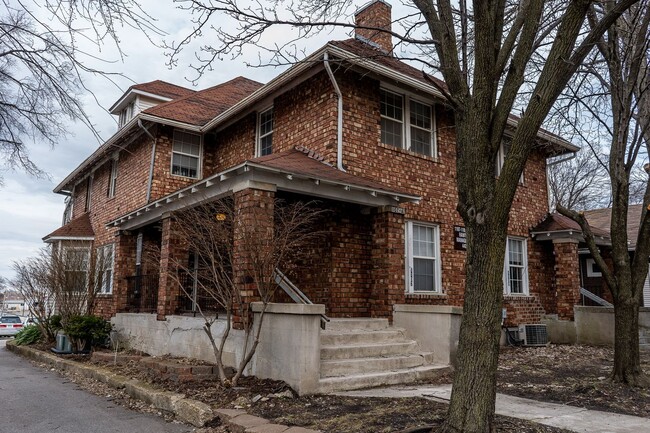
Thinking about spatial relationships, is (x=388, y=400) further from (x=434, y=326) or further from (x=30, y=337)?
(x=30, y=337)

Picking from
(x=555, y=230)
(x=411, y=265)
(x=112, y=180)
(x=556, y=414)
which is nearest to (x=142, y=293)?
(x=112, y=180)

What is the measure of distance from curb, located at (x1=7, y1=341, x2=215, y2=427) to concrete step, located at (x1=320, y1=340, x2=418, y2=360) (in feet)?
6.87

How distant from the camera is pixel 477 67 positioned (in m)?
4.79

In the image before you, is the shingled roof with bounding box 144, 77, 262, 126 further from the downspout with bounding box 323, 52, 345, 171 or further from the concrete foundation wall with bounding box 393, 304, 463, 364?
the concrete foundation wall with bounding box 393, 304, 463, 364

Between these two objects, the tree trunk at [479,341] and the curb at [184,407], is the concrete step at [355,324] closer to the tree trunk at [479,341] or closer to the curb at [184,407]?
the curb at [184,407]

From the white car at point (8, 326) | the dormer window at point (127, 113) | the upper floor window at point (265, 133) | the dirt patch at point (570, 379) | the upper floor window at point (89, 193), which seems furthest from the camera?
the white car at point (8, 326)

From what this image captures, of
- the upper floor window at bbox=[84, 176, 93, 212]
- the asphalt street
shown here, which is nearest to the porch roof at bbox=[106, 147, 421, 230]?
the asphalt street

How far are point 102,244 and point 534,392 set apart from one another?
1323 centimetres

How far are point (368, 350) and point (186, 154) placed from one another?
324 inches

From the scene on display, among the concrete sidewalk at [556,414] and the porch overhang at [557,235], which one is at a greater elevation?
the porch overhang at [557,235]

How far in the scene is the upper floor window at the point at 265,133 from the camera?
12.2 metres

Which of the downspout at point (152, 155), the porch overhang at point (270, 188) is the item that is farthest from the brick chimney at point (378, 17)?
the downspout at point (152, 155)

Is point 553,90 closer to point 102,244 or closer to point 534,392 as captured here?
point 534,392

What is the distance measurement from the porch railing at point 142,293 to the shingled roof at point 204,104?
416 cm
